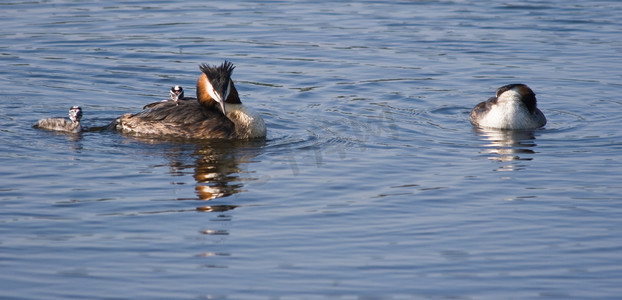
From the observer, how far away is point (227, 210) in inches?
448

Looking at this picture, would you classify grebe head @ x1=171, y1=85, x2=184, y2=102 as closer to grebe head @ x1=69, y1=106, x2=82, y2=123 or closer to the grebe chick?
grebe head @ x1=69, y1=106, x2=82, y2=123

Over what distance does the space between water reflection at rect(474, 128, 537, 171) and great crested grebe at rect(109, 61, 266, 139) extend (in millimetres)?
3537

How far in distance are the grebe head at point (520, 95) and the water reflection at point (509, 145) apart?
1.68 feet

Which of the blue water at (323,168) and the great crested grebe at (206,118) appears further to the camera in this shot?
the great crested grebe at (206,118)

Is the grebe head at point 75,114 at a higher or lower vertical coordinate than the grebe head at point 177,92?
lower

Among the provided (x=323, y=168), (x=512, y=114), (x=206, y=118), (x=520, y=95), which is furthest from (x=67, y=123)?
(x=520, y=95)

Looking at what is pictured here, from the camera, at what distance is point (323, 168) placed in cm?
1341

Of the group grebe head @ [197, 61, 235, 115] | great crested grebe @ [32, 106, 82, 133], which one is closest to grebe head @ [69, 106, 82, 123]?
great crested grebe @ [32, 106, 82, 133]

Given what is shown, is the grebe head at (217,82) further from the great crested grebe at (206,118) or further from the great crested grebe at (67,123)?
the great crested grebe at (67,123)

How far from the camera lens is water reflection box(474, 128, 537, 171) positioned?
46.1ft

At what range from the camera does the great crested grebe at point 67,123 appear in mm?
15125

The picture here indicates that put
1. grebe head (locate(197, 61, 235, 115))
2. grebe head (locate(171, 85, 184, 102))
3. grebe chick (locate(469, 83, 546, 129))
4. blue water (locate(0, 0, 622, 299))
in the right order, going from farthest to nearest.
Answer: grebe chick (locate(469, 83, 546, 129)) < grebe head (locate(171, 85, 184, 102)) < grebe head (locate(197, 61, 235, 115)) < blue water (locate(0, 0, 622, 299))

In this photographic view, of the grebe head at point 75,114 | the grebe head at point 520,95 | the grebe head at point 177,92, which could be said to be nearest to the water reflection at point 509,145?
the grebe head at point 520,95

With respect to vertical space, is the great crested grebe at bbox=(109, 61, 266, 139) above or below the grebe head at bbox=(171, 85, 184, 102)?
below
